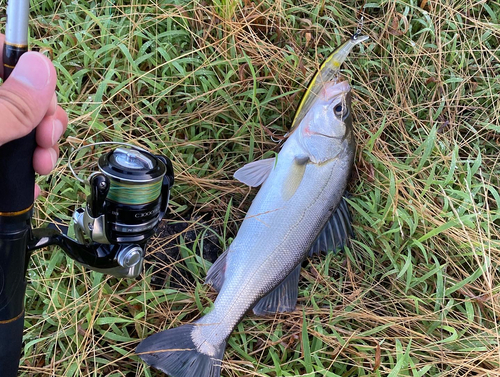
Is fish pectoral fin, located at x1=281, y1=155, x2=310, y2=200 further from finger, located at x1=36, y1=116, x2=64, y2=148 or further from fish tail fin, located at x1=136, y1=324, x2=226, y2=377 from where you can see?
finger, located at x1=36, y1=116, x2=64, y2=148

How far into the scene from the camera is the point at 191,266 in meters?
2.33

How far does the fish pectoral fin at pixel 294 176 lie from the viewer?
2.31m

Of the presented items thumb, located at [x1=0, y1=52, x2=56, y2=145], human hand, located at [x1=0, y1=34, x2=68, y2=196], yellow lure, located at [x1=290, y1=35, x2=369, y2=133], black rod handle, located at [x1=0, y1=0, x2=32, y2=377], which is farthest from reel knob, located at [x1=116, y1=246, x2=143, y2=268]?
yellow lure, located at [x1=290, y1=35, x2=369, y2=133]

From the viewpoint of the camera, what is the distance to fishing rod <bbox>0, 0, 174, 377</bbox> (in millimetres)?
1296

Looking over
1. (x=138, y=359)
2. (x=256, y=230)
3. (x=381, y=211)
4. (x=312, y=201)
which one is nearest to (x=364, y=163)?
(x=381, y=211)

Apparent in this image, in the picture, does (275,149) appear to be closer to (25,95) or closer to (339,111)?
(339,111)

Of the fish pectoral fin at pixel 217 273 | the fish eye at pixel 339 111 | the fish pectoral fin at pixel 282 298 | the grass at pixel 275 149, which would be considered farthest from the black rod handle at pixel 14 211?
the fish eye at pixel 339 111

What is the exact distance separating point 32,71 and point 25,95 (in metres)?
0.08

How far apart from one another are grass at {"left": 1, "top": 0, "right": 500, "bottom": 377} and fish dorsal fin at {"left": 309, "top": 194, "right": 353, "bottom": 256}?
92 millimetres

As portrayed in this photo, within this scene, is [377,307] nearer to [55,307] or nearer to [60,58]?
[55,307]

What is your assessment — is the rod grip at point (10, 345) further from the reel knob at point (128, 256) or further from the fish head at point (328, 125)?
the fish head at point (328, 125)

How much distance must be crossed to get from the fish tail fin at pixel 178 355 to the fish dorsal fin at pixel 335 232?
2.66 ft

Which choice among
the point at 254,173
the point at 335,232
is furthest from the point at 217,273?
the point at 335,232

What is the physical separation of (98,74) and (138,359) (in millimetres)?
1619
